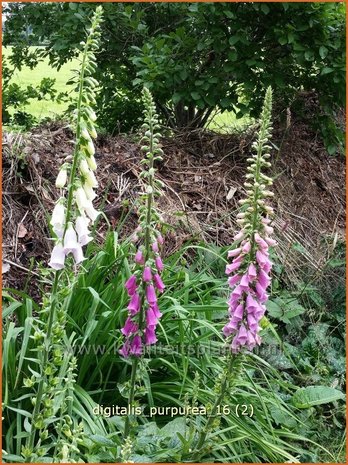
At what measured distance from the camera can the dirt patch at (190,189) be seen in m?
4.47

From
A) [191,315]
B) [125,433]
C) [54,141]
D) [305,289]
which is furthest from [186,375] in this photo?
[54,141]

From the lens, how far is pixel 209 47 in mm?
5379

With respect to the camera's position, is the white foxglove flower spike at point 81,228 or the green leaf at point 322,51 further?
the green leaf at point 322,51

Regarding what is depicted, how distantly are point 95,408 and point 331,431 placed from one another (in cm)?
161

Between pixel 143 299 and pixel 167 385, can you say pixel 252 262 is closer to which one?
pixel 143 299

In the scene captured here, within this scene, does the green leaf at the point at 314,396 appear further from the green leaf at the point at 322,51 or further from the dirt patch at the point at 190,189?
the green leaf at the point at 322,51

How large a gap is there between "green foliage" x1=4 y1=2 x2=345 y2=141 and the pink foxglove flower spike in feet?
8.36

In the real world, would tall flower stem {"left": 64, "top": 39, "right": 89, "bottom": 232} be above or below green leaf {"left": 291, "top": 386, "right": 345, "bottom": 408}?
above

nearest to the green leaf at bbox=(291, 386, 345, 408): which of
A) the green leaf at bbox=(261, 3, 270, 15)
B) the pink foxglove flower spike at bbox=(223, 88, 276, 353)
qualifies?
the pink foxglove flower spike at bbox=(223, 88, 276, 353)

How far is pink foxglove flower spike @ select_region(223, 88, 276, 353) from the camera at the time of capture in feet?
8.41

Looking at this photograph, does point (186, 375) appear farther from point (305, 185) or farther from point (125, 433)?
point (305, 185)

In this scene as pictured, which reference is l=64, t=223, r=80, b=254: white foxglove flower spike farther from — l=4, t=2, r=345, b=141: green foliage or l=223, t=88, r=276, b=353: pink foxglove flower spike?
l=4, t=2, r=345, b=141: green foliage

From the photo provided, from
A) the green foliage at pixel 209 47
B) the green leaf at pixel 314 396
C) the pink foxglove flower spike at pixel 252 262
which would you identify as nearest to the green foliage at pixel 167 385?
the green leaf at pixel 314 396

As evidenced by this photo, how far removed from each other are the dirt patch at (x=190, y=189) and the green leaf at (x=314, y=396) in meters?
1.30
